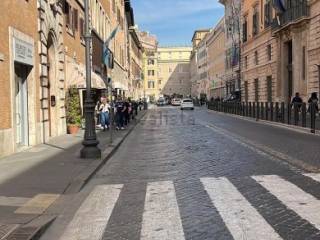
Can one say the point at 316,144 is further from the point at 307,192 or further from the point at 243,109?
the point at 243,109

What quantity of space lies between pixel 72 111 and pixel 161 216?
1776 centimetres

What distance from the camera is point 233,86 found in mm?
87812

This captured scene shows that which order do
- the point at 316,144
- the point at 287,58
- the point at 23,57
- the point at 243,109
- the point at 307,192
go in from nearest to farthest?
the point at 307,192 → the point at 23,57 → the point at 316,144 → the point at 243,109 → the point at 287,58

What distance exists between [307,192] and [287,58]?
1701 inches

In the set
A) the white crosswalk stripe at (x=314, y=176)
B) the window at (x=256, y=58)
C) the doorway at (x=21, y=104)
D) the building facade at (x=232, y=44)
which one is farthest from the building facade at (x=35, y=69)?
the building facade at (x=232, y=44)

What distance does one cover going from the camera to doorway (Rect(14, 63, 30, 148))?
59.3 feet

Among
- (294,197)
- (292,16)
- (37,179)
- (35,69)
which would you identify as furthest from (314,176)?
(292,16)

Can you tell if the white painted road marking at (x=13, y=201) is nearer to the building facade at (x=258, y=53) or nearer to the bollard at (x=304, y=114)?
the bollard at (x=304, y=114)

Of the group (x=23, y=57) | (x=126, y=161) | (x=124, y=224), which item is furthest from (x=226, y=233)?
(x=23, y=57)

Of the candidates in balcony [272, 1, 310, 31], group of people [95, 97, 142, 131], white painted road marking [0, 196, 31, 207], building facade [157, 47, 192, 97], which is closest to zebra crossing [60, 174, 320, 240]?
white painted road marking [0, 196, 31, 207]

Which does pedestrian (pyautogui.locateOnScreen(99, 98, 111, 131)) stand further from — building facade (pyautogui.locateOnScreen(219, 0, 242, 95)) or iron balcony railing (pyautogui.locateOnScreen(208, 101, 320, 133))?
building facade (pyautogui.locateOnScreen(219, 0, 242, 95))

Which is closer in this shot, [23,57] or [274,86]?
[23,57]

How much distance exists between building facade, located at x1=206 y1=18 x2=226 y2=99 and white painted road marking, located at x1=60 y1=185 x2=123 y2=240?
9058 centimetres

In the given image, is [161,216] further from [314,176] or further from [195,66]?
[195,66]
